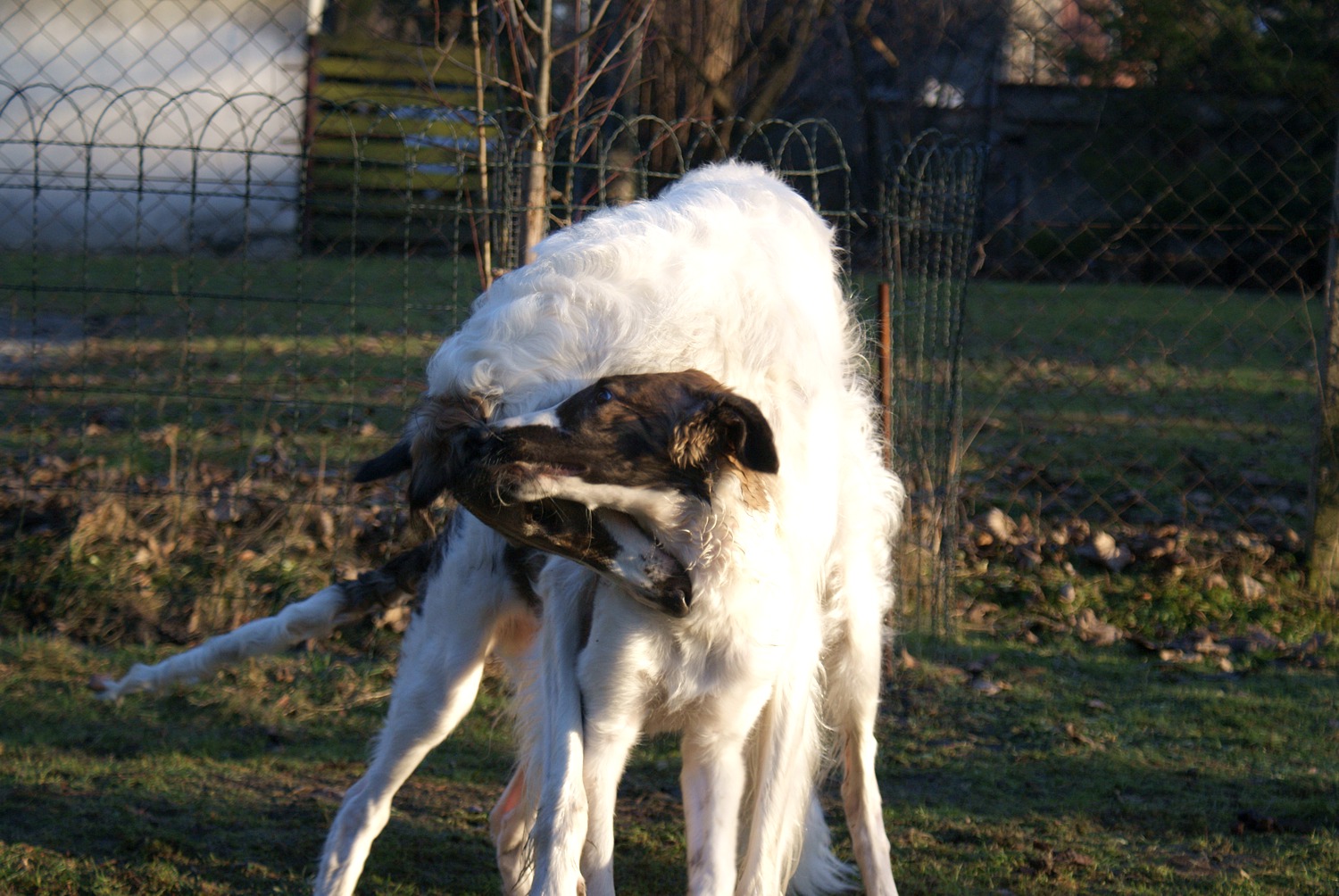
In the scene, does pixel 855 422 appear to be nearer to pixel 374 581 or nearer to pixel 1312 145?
pixel 374 581

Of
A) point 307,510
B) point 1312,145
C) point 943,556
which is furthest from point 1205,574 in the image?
point 1312,145

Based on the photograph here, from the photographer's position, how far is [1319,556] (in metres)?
5.86

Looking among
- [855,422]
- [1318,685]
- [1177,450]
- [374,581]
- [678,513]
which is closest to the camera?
[678,513]

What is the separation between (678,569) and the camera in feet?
8.43

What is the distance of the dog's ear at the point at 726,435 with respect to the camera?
7.93ft

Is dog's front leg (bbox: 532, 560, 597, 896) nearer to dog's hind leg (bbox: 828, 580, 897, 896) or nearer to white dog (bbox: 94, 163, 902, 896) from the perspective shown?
white dog (bbox: 94, 163, 902, 896)

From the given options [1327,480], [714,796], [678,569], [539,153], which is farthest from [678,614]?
[1327,480]

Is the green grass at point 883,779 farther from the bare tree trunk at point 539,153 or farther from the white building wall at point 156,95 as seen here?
the white building wall at point 156,95

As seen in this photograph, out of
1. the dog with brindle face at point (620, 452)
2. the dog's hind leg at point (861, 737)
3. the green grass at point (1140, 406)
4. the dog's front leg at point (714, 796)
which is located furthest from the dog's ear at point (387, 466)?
the green grass at point (1140, 406)

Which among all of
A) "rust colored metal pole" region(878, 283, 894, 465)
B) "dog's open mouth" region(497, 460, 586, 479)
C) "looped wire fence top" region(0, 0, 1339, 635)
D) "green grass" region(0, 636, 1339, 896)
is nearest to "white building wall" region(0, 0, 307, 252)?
"looped wire fence top" region(0, 0, 1339, 635)

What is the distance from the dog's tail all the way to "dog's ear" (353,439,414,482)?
1199 mm

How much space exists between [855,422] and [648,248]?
0.87 meters

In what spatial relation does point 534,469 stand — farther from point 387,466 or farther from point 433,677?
point 433,677

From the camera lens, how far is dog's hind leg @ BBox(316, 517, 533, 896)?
329 centimetres
